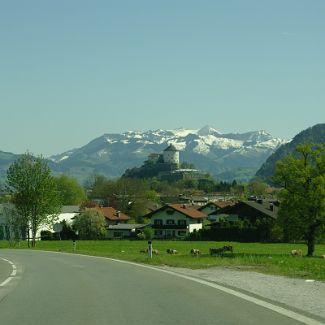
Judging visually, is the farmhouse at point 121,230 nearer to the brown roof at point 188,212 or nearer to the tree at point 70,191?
the brown roof at point 188,212

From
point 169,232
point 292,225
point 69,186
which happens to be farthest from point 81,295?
point 69,186

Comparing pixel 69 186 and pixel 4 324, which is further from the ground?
pixel 69 186

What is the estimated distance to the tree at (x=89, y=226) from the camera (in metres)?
104

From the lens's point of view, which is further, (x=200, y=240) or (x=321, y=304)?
(x=200, y=240)

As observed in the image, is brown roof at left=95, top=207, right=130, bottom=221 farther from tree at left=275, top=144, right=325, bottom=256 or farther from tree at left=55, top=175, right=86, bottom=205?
tree at left=275, top=144, right=325, bottom=256

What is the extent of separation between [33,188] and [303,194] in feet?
95.2

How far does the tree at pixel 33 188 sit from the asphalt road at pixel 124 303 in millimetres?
49142

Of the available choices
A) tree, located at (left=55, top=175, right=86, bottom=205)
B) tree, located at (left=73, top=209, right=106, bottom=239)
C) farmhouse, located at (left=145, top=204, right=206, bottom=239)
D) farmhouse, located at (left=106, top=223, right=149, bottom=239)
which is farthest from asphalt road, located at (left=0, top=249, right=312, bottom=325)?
tree, located at (left=55, top=175, right=86, bottom=205)

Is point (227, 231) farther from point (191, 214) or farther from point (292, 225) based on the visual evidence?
point (292, 225)

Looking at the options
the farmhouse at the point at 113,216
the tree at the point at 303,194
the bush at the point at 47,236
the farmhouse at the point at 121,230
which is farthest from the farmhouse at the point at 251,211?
the tree at the point at 303,194

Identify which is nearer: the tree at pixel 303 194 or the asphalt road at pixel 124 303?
the asphalt road at pixel 124 303

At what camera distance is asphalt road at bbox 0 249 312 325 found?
431 inches

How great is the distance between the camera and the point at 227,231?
95.3 metres

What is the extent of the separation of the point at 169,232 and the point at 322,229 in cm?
6626
